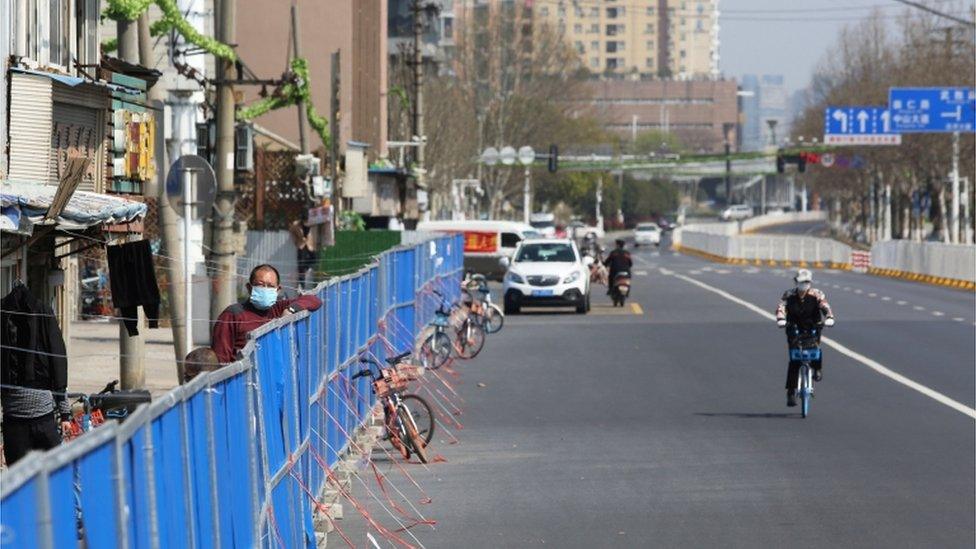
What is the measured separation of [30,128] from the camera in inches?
685

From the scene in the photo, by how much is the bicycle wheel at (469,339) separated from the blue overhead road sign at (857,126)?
52.4 metres

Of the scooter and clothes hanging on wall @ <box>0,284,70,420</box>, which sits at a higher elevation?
clothes hanging on wall @ <box>0,284,70,420</box>

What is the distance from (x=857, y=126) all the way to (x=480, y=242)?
28731 mm

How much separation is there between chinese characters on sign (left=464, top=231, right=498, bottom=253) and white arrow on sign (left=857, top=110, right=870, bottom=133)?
27906 millimetres

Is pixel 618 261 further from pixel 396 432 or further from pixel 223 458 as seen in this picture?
pixel 223 458

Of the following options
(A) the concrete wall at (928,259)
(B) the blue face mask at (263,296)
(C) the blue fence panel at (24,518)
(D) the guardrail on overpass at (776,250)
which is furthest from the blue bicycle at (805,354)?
(D) the guardrail on overpass at (776,250)

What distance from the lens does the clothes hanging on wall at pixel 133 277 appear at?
17.7 metres

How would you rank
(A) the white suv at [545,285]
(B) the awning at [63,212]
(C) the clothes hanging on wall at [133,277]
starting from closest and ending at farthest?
(B) the awning at [63,212] → (C) the clothes hanging on wall at [133,277] → (A) the white suv at [545,285]

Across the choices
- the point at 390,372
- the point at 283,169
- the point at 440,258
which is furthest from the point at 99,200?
the point at 283,169

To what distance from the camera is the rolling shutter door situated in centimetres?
1730

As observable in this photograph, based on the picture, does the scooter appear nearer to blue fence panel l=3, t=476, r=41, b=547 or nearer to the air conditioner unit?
the air conditioner unit

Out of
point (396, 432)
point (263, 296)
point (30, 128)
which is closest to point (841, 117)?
point (396, 432)

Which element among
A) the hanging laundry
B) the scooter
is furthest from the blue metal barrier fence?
the scooter

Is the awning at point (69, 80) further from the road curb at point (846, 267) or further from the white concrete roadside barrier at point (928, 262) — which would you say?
the white concrete roadside barrier at point (928, 262)
